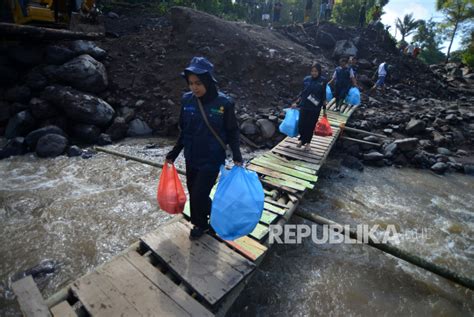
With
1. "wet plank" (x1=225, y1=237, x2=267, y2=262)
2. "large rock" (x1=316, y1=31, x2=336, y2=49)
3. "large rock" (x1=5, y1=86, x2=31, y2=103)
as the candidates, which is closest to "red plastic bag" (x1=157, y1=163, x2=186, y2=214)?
"wet plank" (x1=225, y1=237, x2=267, y2=262)

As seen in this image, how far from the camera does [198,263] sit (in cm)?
261

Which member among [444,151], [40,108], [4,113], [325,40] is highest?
[325,40]

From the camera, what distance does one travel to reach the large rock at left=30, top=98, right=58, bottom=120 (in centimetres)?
665

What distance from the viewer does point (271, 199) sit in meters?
3.96

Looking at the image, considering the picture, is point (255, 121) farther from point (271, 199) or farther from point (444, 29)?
point (444, 29)

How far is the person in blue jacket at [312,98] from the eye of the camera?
4.98 metres

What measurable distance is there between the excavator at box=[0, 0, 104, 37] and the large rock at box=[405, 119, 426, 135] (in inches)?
397

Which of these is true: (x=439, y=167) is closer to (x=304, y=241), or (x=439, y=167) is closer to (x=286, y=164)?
(x=286, y=164)

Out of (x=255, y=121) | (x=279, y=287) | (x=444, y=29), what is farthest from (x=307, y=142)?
(x=444, y=29)

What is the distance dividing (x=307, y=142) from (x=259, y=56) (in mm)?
5978

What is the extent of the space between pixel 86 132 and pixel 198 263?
5.58 metres

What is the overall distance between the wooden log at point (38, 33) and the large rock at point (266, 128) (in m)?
5.70

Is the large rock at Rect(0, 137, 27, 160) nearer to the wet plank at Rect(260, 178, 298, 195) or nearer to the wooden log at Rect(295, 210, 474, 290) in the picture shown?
the wet plank at Rect(260, 178, 298, 195)

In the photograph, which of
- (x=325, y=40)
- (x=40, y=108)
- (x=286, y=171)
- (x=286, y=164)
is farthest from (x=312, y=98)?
(x=325, y=40)
